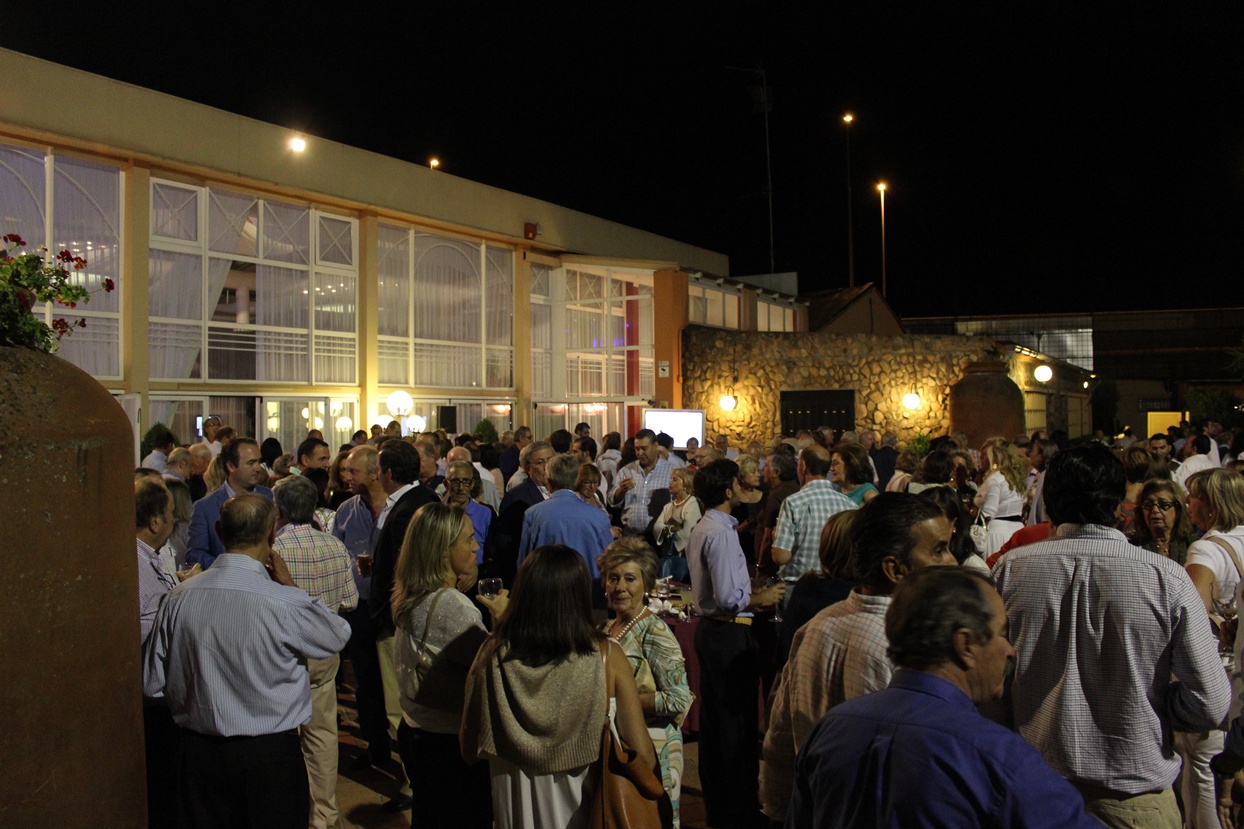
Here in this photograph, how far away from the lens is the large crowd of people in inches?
70.8

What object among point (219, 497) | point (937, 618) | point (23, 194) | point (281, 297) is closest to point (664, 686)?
point (937, 618)

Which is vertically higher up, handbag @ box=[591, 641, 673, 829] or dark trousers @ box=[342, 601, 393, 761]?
handbag @ box=[591, 641, 673, 829]

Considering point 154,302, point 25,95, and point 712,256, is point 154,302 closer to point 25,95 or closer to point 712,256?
point 25,95

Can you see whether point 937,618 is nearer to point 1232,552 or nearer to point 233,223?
point 1232,552

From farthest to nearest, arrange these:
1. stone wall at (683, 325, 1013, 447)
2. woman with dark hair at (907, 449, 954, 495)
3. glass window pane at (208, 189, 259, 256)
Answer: stone wall at (683, 325, 1013, 447), glass window pane at (208, 189, 259, 256), woman with dark hair at (907, 449, 954, 495)

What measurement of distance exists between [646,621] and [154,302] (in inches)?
586

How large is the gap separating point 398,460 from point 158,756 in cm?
231

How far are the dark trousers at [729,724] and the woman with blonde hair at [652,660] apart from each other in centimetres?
107

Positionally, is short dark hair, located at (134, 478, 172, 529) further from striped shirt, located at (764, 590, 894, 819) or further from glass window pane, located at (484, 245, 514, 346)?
glass window pane, located at (484, 245, 514, 346)

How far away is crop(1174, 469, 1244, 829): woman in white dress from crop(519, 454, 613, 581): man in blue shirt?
10.5ft

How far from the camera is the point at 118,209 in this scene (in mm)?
15219

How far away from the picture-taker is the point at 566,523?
5.69m

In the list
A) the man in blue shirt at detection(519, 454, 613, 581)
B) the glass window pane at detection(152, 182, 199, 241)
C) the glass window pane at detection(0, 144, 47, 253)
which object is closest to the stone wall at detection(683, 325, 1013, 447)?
the glass window pane at detection(152, 182, 199, 241)

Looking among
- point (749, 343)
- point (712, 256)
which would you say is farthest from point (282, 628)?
point (712, 256)
